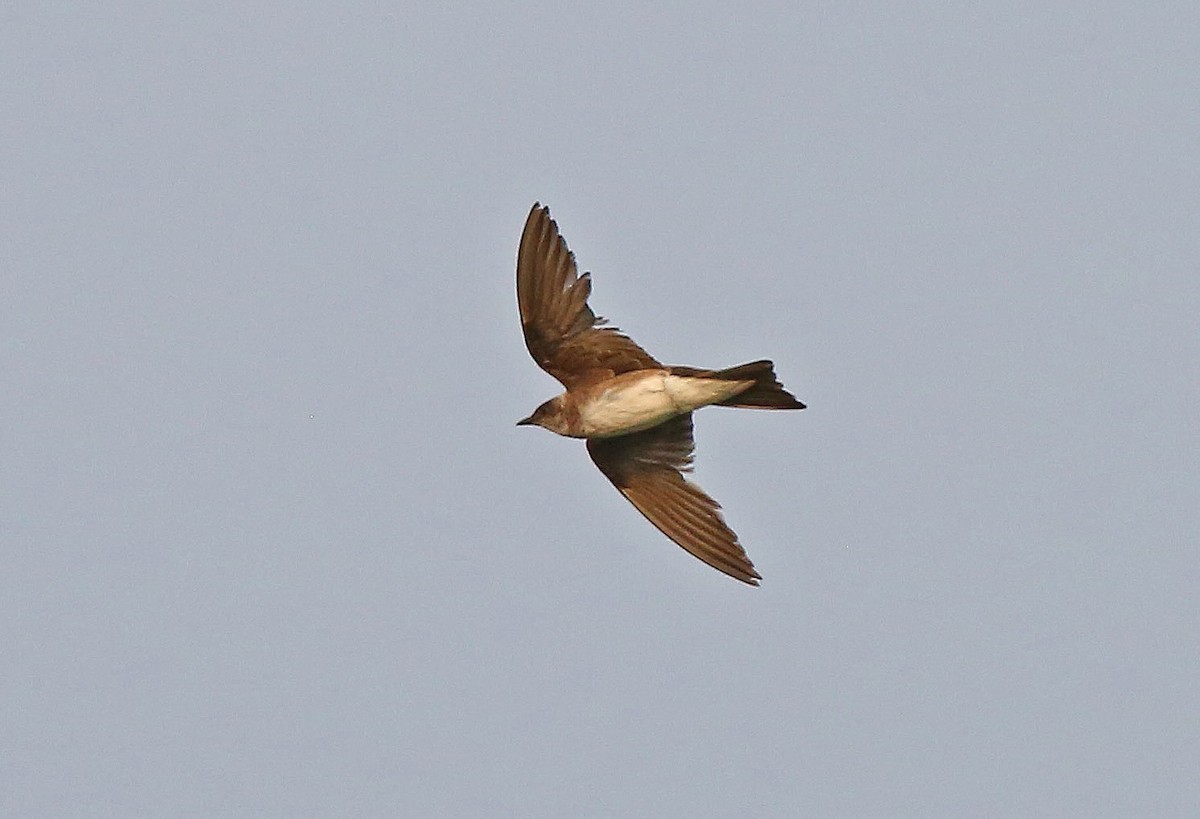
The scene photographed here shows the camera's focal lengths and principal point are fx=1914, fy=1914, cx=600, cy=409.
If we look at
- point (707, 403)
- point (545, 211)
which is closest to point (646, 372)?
point (707, 403)

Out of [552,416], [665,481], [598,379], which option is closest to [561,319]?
[598,379]

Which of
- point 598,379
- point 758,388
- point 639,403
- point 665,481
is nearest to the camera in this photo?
point 758,388

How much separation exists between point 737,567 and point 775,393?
1316mm

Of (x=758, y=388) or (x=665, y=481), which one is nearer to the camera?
(x=758, y=388)

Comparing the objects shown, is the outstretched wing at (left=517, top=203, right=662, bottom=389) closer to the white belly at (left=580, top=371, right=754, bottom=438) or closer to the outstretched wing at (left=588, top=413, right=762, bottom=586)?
the white belly at (left=580, top=371, right=754, bottom=438)

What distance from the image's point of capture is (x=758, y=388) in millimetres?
9992

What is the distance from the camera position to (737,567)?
10867 mm

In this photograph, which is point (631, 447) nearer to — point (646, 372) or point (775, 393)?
point (646, 372)

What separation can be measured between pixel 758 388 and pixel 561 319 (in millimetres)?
1313

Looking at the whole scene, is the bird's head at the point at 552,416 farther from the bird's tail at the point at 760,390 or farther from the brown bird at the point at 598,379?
the bird's tail at the point at 760,390

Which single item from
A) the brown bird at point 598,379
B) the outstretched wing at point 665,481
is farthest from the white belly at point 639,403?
the outstretched wing at point 665,481

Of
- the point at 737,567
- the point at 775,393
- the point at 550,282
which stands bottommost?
the point at 737,567

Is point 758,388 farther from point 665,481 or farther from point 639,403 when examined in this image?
point 665,481

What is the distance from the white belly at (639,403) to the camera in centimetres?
1046
